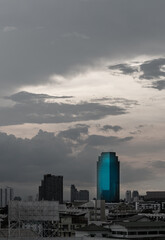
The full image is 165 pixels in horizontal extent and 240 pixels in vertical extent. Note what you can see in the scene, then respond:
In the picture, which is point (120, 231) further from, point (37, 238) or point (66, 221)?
point (66, 221)

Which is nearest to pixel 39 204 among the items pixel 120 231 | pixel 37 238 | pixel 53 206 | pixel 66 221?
pixel 53 206

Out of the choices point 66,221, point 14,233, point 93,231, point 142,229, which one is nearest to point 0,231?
point 14,233

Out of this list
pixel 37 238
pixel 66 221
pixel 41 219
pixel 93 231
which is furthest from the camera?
pixel 66 221

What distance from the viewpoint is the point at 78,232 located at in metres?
134

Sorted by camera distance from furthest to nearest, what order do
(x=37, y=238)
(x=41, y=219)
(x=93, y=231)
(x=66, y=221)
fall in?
(x=66, y=221) < (x=93, y=231) < (x=41, y=219) < (x=37, y=238)

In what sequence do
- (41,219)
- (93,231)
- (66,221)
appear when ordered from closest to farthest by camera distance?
1. (41,219)
2. (93,231)
3. (66,221)

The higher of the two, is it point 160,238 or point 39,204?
point 39,204

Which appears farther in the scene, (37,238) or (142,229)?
(142,229)

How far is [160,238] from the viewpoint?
123 meters

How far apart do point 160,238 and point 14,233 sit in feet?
104

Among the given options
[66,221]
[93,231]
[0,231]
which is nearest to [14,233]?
[0,231]

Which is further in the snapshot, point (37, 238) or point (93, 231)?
point (93, 231)

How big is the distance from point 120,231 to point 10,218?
2485cm

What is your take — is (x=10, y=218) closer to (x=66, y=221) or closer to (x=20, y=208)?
(x=20, y=208)
